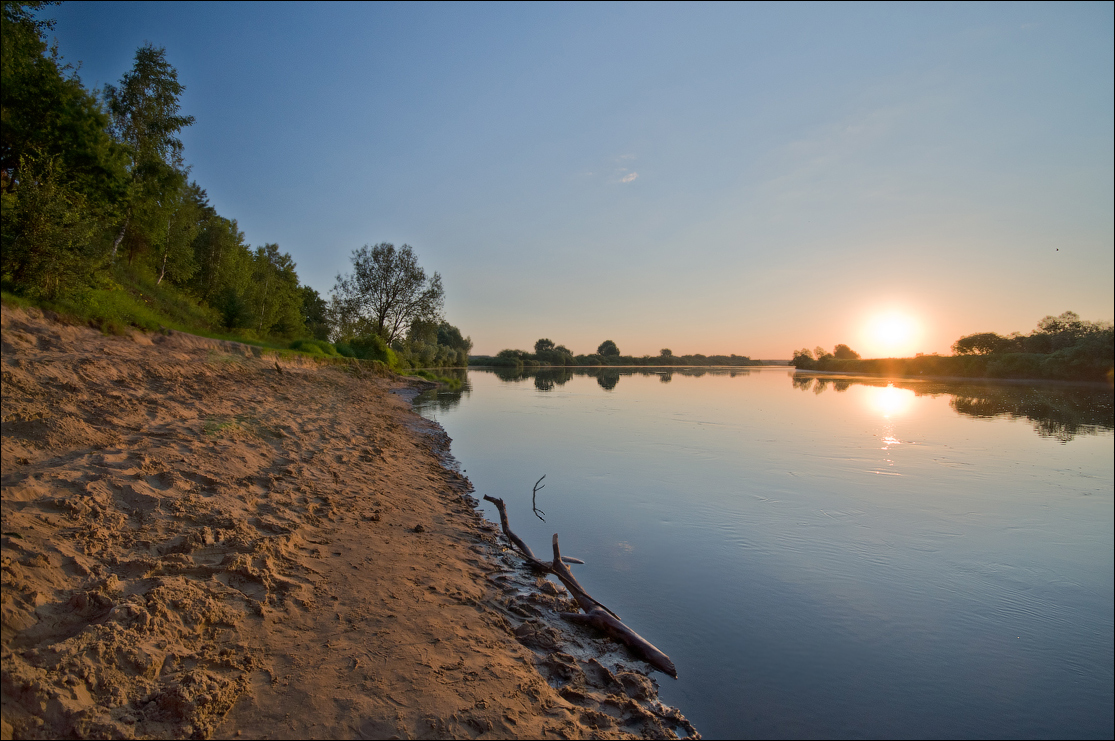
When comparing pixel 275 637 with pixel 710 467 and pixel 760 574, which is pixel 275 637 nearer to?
pixel 760 574

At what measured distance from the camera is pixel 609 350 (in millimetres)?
128375

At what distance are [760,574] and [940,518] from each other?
4.45m

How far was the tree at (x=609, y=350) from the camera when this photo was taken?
127 m

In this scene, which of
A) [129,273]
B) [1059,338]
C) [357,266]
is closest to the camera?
[1059,338]

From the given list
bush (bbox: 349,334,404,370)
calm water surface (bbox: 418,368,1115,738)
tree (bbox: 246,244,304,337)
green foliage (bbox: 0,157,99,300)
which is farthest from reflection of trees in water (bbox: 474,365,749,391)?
green foliage (bbox: 0,157,99,300)

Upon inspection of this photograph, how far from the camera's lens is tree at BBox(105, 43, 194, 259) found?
20.4 metres

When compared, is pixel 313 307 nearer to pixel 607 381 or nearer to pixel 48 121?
pixel 607 381

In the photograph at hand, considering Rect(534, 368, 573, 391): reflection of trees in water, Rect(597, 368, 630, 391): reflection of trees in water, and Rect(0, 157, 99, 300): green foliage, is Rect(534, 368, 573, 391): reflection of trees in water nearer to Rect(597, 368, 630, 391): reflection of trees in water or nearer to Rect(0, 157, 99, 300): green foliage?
Rect(597, 368, 630, 391): reflection of trees in water

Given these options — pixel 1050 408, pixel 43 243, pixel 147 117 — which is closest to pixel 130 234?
pixel 147 117

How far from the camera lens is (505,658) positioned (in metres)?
3.71

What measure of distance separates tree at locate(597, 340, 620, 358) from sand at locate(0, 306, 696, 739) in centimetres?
12051

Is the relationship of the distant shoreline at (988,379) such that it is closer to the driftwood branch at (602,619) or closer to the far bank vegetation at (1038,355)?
the far bank vegetation at (1038,355)

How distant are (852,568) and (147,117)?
1207 inches

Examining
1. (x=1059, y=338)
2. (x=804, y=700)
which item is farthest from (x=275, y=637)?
(x=1059, y=338)
